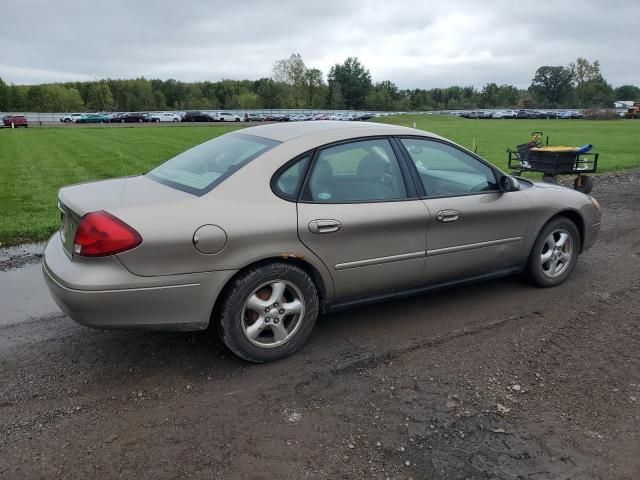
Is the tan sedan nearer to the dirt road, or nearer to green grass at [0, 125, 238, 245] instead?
the dirt road

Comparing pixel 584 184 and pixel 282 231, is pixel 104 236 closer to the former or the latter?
pixel 282 231

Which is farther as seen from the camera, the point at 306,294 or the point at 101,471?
the point at 306,294

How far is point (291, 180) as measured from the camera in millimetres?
3658

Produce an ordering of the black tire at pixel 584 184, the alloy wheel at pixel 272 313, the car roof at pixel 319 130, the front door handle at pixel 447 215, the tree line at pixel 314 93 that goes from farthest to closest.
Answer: the tree line at pixel 314 93, the black tire at pixel 584 184, the front door handle at pixel 447 215, the car roof at pixel 319 130, the alloy wheel at pixel 272 313

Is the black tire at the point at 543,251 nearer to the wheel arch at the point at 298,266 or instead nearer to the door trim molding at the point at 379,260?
the door trim molding at the point at 379,260

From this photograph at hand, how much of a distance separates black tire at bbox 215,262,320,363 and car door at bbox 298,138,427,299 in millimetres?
214

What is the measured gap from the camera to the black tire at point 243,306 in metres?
3.40

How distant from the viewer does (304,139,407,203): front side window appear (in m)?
3.77

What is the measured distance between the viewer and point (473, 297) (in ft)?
16.0

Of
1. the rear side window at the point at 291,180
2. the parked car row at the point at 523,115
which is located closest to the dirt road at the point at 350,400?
the rear side window at the point at 291,180

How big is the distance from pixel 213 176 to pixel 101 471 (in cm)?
190

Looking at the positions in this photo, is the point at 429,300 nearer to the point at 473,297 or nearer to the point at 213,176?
the point at 473,297

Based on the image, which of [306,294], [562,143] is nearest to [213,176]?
[306,294]

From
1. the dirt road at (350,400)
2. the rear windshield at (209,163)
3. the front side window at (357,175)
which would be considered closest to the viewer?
the dirt road at (350,400)
